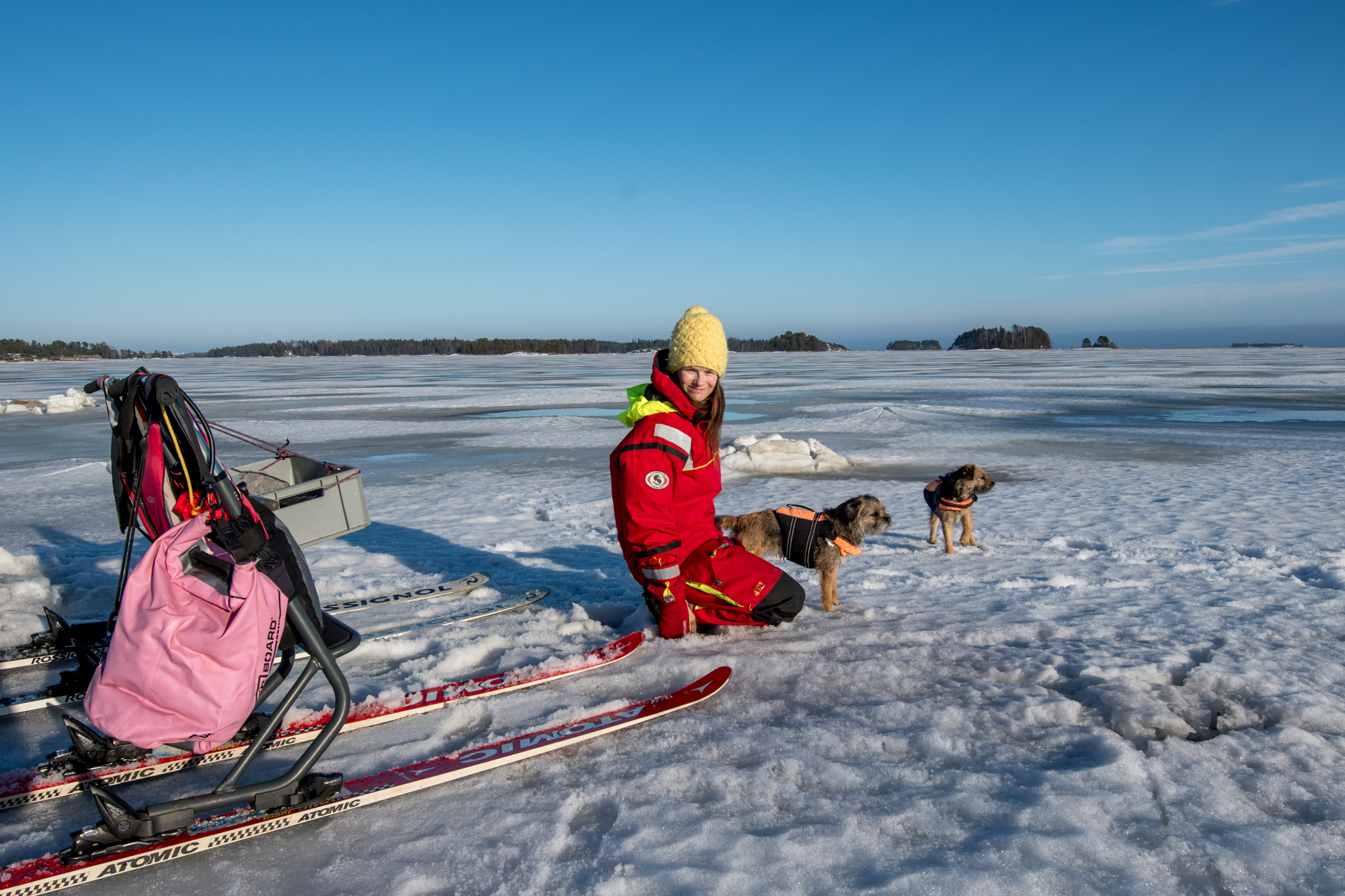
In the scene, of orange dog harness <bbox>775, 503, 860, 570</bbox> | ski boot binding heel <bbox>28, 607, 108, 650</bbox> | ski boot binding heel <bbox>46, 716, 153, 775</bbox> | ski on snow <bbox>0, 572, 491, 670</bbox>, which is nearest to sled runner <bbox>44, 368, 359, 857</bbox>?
ski boot binding heel <bbox>46, 716, 153, 775</bbox>

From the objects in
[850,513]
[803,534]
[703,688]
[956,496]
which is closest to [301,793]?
[703,688]

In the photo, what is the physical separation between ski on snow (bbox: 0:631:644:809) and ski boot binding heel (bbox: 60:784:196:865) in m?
0.11

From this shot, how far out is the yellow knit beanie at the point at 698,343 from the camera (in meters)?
3.18

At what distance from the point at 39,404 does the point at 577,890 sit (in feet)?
73.3

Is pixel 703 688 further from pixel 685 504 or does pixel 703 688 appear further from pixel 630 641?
pixel 685 504

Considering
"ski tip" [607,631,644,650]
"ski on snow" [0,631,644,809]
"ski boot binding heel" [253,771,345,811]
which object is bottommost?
"ski on snow" [0,631,644,809]

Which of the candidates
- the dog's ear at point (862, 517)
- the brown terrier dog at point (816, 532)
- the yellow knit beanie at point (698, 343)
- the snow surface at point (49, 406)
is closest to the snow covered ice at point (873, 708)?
the brown terrier dog at point (816, 532)

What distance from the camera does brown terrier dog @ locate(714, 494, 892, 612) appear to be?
3.78m

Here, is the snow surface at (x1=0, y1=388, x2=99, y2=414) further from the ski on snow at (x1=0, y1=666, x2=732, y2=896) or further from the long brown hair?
the ski on snow at (x1=0, y1=666, x2=732, y2=896)

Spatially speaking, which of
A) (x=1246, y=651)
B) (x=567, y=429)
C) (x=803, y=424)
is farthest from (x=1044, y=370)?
(x=1246, y=651)

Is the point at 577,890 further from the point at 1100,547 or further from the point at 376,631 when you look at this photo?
the point at 1100,547

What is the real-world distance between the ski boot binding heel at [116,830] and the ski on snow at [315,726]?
110 millimetres

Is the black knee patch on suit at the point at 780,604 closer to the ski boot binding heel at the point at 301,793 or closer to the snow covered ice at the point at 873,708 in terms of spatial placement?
the snow covered ice at the point at 873,708

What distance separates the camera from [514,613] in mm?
3928
